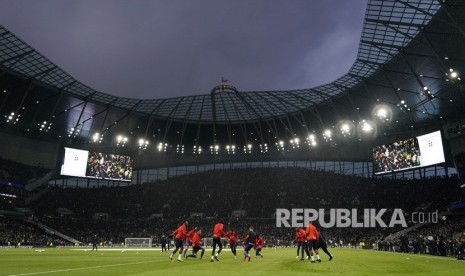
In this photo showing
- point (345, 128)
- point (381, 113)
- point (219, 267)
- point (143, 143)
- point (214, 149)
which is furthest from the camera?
point (214, 149)

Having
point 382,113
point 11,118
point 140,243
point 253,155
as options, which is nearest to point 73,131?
point 11,118

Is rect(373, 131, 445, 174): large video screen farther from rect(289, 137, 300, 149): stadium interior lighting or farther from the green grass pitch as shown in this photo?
the green grass pitch

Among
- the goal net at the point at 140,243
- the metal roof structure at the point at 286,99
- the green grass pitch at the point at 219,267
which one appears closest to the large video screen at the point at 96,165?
the metal roof structure at the point at 286,99

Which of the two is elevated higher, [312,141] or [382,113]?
[382,113]

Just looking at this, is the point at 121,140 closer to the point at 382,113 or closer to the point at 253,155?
the point at 253,155

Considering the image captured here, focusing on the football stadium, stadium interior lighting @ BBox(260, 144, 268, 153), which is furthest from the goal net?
stadium interior lighting @ BBox(260, 144, 268, 153)

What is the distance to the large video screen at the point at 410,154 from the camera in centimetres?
5422

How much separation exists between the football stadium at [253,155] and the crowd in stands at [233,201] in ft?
1.01

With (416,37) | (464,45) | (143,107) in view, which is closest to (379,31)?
(416,37)

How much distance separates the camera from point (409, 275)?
1401 cm

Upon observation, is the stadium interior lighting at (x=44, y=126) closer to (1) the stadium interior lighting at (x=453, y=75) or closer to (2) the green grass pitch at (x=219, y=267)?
(2) the green grass pitch at (x=219, y=267)

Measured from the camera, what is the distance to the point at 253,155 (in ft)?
285

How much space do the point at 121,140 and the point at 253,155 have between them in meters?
28.0

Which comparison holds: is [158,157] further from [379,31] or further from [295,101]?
[379,31]
